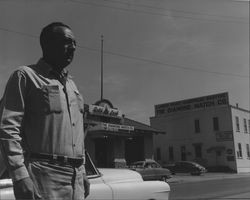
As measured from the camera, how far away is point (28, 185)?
7.44 feet

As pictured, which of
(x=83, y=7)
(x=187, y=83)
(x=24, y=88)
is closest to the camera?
(x=24, y=88)

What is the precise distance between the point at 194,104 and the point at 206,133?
347 centimetres

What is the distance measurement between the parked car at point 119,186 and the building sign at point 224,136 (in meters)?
35.4

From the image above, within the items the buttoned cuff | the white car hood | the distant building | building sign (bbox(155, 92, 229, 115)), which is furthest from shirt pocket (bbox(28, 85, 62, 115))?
building sign (bbox(155, 92, 229, 115))

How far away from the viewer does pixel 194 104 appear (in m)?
43.1

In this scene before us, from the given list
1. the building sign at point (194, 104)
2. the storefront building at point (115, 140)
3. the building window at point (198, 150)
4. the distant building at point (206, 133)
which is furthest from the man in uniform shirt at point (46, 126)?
the building window at point (198, 150)

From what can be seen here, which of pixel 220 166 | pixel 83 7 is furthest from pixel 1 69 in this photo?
pixel 220 166

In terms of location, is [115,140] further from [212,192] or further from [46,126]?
[46,126]

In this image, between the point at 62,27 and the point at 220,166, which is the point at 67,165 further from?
the point at 220,166

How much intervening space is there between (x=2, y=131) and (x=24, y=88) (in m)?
0.31

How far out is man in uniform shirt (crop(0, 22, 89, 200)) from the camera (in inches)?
95.0

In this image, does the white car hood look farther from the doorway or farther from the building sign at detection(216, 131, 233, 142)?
the building sign at detection(216, 131, 233, 142)

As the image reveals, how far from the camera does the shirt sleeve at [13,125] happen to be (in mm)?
2295

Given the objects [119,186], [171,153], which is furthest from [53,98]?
[171,153]
